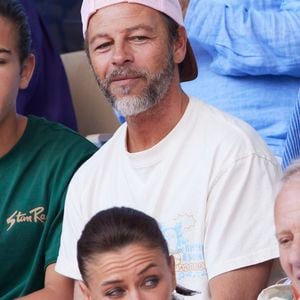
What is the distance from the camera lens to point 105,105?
14.9ft

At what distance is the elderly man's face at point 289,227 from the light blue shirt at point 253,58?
2.77ft

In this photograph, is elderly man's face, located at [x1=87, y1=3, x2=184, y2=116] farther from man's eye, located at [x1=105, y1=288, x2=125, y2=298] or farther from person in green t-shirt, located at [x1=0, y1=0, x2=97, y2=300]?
man's eye, located at [x1=105, y1=288, x2=125, y2=298]

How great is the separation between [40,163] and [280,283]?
985mm

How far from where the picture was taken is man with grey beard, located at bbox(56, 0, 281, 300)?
9.71 ft

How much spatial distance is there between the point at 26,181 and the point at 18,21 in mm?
534

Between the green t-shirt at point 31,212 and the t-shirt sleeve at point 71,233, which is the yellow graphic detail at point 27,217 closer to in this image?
the green t-shirt at point 31,212

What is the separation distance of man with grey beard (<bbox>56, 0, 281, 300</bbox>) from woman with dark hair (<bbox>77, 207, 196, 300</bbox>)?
2cm

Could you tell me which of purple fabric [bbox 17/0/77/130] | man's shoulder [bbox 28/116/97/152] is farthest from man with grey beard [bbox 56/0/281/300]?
purple fabric [bbox 17/0/77/130]

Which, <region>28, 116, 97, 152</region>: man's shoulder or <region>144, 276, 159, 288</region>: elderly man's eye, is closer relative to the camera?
<region>144, 276, 159, 288</region>: elderly man's eye

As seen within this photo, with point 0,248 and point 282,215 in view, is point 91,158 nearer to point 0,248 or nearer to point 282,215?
point 0,248

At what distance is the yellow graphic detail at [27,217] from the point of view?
3473 mm

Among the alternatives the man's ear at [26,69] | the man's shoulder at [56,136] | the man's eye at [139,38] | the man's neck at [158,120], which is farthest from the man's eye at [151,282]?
the man's ear at [26,69]

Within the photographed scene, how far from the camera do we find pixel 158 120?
325 centimetres

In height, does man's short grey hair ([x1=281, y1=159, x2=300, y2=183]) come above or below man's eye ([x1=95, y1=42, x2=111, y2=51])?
below
